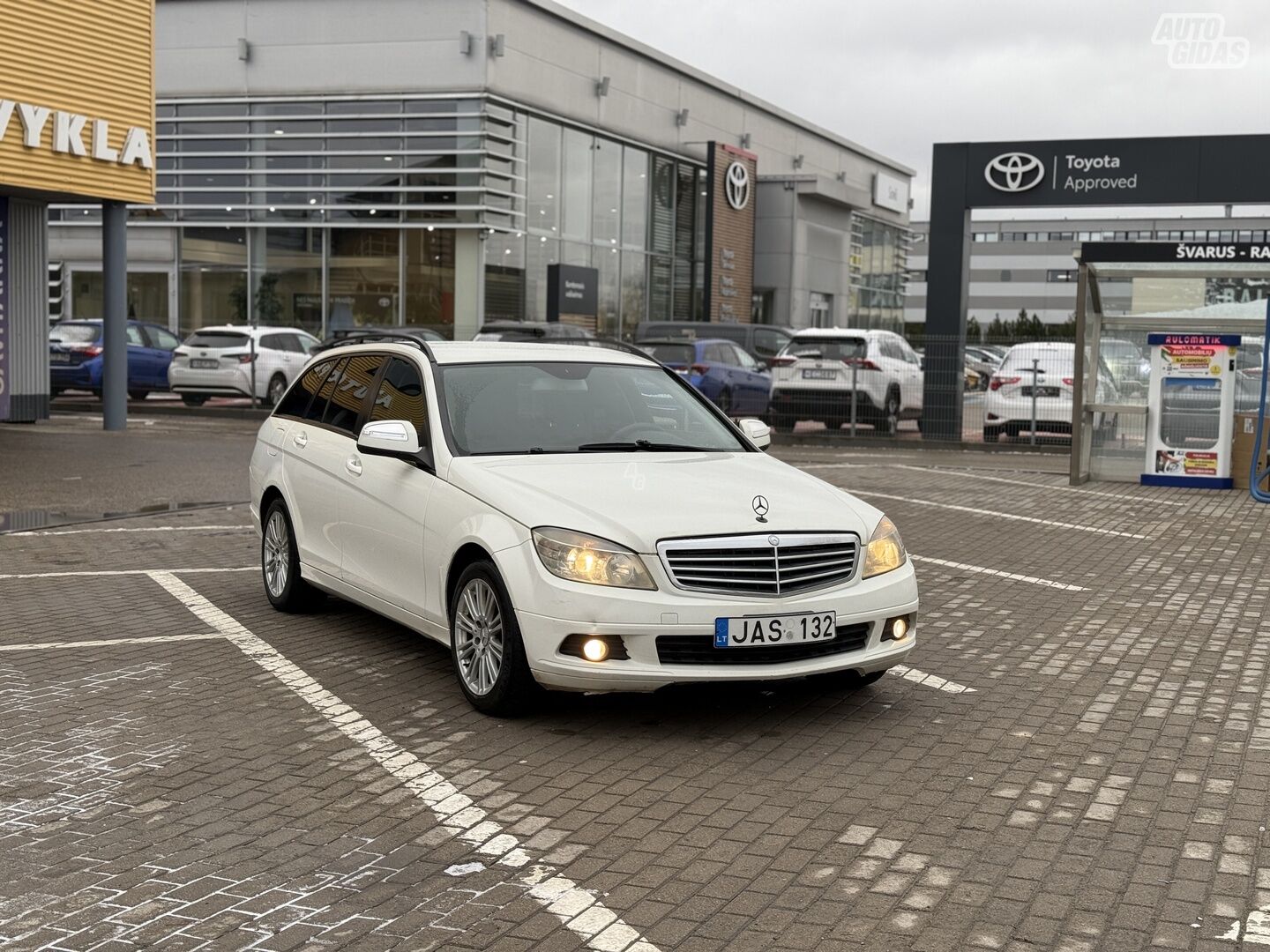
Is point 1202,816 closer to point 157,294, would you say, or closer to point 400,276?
point 400,276

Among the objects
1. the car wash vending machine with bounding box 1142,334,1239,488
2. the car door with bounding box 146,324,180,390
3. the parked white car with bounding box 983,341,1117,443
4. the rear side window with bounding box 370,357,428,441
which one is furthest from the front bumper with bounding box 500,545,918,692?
the car door with bounding box 146,324,180,390

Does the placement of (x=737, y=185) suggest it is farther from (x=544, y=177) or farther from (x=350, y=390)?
(x=350, y=390)

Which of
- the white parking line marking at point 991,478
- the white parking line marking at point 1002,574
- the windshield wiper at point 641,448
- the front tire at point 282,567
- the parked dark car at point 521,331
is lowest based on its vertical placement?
the white parking line marking at point 1002,574

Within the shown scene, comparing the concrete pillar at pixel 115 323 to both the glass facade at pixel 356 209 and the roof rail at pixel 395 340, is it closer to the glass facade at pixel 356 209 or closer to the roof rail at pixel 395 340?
the glass facade at pixel 356 209

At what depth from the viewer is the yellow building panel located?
746 inches

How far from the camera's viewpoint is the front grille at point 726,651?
5.77 meters

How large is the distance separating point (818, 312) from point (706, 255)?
346 inches

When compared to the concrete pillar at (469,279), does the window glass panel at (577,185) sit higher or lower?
higher

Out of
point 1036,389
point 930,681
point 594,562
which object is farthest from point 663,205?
point 594,562

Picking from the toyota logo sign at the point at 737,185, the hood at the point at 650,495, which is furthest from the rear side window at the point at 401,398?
the toyota logo sign at the point at 737,185

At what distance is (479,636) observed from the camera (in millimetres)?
6223

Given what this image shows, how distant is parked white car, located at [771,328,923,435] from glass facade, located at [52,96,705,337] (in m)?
9.81

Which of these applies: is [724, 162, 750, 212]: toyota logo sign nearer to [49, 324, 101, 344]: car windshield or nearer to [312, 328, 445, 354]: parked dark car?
[312, 328, 445, 354]: parked dark car

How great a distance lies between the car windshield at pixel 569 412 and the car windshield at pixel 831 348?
55.2 feet
